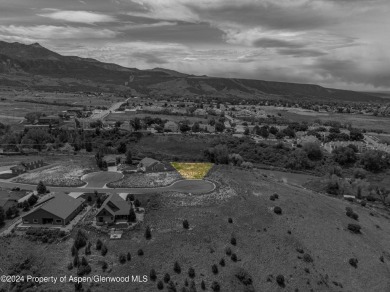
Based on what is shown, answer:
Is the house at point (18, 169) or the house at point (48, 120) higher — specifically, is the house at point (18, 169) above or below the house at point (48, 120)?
above

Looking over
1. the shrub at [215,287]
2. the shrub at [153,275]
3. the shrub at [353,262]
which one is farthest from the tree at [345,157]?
the shrub at [153,275]

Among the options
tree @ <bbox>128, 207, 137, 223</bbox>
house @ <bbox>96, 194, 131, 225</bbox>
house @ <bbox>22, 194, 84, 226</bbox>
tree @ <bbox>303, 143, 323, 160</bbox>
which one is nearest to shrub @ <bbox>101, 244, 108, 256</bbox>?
house @ <bbox>96, 194, 131, 225</bbox>

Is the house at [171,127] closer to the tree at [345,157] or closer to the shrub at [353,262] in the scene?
the tree at [345,157]

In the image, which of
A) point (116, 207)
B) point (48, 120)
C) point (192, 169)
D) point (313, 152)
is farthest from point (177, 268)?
point (48, 120)

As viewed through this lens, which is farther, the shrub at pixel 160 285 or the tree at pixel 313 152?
the tree at pixel 313 152

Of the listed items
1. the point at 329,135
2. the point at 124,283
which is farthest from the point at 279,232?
the point at 329,135

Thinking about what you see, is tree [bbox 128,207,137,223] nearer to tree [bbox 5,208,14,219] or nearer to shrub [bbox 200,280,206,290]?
shrub [bbox 200,280,206,290]
